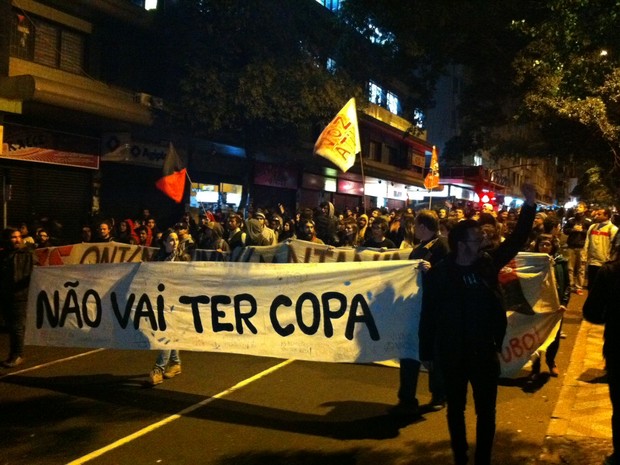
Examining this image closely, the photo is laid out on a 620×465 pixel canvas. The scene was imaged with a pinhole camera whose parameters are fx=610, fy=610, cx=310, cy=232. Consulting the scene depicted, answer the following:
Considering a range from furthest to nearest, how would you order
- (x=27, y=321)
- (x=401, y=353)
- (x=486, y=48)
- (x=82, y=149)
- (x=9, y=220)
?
(x=82, y=149) < (x=9, y=220) < (x=486, y=48) < (x=27, y=321) < (x=401, y=353)

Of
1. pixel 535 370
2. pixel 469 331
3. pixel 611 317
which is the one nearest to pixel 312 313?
pixel 469 331

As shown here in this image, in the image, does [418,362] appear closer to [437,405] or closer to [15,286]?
[437,405]

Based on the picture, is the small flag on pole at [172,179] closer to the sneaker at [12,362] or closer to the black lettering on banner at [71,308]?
the sneaker at [12,362]

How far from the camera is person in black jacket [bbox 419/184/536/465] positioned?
3.82 metres

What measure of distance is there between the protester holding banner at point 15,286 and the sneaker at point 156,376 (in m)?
1.83

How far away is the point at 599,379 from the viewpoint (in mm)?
6707

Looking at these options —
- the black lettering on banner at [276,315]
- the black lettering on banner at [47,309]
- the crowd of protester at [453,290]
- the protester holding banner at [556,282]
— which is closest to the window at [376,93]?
the crowd of protester at [453,290]

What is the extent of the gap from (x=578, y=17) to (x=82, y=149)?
42.7 ft

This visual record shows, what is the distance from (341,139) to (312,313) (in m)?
5.86

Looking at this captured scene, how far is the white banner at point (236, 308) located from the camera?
17.4 feet

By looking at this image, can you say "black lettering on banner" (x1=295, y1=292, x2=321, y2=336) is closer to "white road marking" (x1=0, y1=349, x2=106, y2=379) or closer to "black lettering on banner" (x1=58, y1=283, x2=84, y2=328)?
"black lettering on banner" (x1=58, y1=283, x2=84, y2=328)

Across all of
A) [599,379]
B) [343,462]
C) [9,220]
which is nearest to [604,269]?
[343,462]

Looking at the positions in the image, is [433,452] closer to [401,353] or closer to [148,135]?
[401,353]

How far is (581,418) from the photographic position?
545 centimetres
